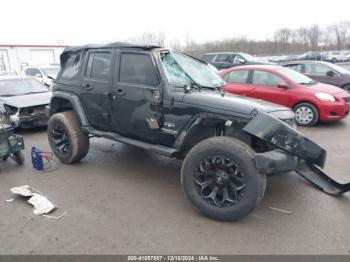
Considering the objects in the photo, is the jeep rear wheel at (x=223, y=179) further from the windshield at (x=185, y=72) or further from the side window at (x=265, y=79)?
the side window at (x=265, y=79)

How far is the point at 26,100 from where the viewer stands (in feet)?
24.5

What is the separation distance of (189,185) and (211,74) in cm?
202

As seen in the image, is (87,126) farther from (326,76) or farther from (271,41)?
(271,41)

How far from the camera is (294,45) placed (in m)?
56.3

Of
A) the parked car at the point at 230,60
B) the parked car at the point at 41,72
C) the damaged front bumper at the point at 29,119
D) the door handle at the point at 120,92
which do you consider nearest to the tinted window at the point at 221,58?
the parked car at the point at 230,60

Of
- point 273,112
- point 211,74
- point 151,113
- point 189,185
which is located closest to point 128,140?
point 151,113

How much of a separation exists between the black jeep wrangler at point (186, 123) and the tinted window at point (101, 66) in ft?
0.05

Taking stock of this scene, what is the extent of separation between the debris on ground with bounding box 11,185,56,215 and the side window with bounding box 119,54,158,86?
1979 millimetres

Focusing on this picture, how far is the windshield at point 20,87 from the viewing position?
8.01m

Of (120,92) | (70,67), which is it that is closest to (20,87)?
(70,67)

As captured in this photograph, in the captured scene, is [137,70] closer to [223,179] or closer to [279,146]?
[223,179]

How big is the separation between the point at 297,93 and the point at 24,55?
27.5m

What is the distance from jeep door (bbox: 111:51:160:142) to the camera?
3914 millimetres

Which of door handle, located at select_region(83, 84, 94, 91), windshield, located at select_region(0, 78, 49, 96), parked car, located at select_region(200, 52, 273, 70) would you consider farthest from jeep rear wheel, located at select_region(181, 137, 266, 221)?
parked car, located at select_region(200, 52, 273, 70)
